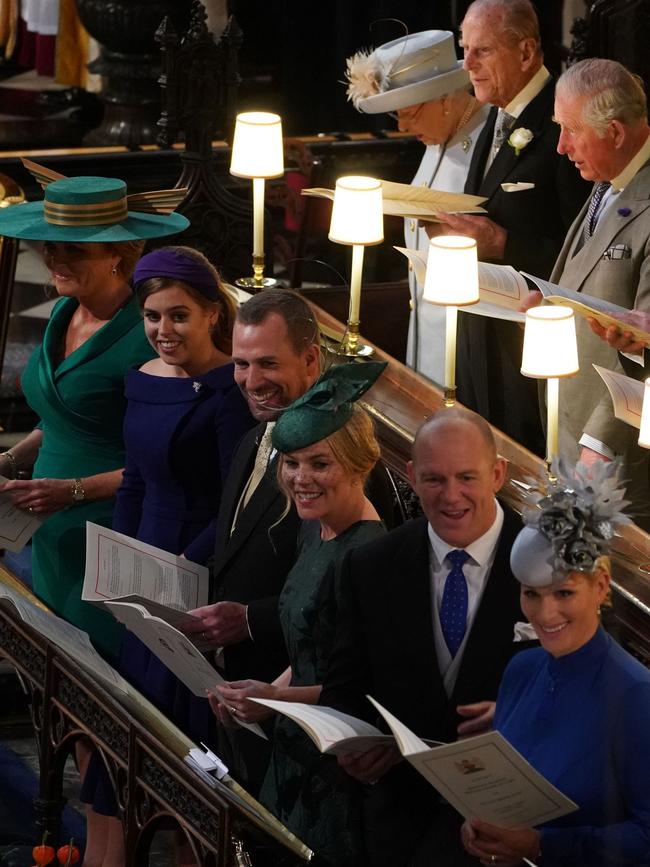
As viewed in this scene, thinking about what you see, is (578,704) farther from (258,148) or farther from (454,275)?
(258,148)

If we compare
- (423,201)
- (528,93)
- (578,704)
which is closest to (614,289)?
(423,201)

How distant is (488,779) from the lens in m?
2.63

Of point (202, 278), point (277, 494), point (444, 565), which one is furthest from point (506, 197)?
point (444, 565)

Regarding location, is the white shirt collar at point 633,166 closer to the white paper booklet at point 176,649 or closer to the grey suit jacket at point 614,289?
the grey suit jacket at point 614,289

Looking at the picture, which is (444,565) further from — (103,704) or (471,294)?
(471,294)

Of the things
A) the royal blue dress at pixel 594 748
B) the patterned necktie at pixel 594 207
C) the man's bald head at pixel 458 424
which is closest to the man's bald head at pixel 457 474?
the man's bald head at pixel 458 424

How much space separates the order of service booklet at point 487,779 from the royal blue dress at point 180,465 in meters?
1.28

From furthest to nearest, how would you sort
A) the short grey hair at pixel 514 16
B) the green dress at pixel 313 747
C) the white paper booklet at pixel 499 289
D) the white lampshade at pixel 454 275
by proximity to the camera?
the short grey hair at pixel 514 16
the white paper booklet at pixel 499 289
the white lampshade at pixel 454 275
the green dress at pixel 313 747

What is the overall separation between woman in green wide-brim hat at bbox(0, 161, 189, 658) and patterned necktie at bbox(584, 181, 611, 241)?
122 cm

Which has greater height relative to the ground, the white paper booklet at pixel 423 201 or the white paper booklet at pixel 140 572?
the white paper booklet at pixel 423 201

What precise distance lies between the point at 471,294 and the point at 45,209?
1322 mm

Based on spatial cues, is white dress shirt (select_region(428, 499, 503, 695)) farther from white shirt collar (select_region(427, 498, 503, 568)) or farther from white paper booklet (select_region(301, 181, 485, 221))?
white paper booklet (select_region(301, 181, 485, 221))

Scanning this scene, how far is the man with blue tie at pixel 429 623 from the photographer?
2.96 meters

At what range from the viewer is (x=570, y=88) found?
13.9 ft
